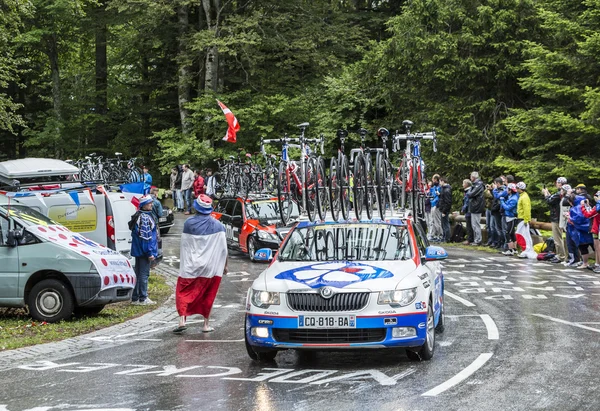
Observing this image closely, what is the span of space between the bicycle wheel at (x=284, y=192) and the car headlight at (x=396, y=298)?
5439mm

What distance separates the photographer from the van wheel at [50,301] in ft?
48.9

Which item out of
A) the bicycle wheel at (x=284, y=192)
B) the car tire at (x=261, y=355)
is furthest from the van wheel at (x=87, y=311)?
the car tire at (x=261, y=355)

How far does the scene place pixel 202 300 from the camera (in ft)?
45.4

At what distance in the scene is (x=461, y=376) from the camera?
966 centimetres

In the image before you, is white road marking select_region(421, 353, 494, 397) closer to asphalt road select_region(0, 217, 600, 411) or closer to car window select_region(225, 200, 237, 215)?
asphalt road select_region(0, 217, 600, 411)

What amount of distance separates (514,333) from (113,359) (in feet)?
17.1

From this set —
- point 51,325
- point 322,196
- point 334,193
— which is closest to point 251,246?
point 51,325

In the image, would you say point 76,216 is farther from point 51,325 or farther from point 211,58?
point 211,58

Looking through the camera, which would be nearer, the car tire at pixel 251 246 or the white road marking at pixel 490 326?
the white road marking at pixel 490 326

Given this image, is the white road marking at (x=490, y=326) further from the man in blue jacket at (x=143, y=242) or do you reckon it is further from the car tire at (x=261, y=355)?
the man in blue jacket at (x=143, y=242)

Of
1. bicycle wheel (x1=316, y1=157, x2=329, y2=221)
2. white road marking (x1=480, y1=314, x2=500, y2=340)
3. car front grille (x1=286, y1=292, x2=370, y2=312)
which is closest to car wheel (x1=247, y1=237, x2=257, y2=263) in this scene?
bicycle wheel (x1=316, y1=157, x2=329, y2=221)

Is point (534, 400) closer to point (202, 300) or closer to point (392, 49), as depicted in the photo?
point (202, 300)

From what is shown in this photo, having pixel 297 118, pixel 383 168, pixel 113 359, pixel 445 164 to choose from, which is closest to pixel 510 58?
pixel 445 164

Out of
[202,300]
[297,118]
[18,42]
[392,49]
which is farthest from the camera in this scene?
[18,42]
